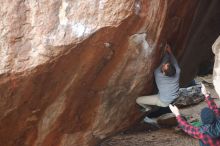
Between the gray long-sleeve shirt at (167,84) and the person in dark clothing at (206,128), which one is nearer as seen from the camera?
the person in dark clothing at (206,128)

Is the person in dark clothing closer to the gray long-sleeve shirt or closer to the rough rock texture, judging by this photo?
the gray long-sleeve shirt

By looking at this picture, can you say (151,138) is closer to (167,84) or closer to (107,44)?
(167,84)

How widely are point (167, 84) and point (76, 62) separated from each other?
1.94m

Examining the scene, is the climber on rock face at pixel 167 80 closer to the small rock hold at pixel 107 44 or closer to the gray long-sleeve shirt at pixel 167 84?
the gray long-sleeve shirt at pixel 167 84

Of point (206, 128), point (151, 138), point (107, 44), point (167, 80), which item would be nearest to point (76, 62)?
point (107, 44)

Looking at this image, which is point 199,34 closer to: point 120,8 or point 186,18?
point 186,18

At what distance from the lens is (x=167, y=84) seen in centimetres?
783

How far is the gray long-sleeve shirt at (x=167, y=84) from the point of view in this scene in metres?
7.80

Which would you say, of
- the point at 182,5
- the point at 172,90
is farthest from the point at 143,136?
the point at 182,5

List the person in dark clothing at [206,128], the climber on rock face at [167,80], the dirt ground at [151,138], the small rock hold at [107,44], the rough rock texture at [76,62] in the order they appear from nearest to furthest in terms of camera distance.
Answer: the rough rock texture at [76,62] → the person in dark clothing at [206,128] → the small rock hold at [107,44] → the climber on rock face at [167,80] → the dirt ground at [151,138]

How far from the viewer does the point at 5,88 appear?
647 centimetres

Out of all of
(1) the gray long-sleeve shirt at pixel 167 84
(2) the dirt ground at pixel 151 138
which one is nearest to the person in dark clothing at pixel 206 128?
(1) the gray long-sleeve shirt at pixel 167 84

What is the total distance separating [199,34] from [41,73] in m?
4.74

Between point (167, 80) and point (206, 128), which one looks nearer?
point (206, 128)
